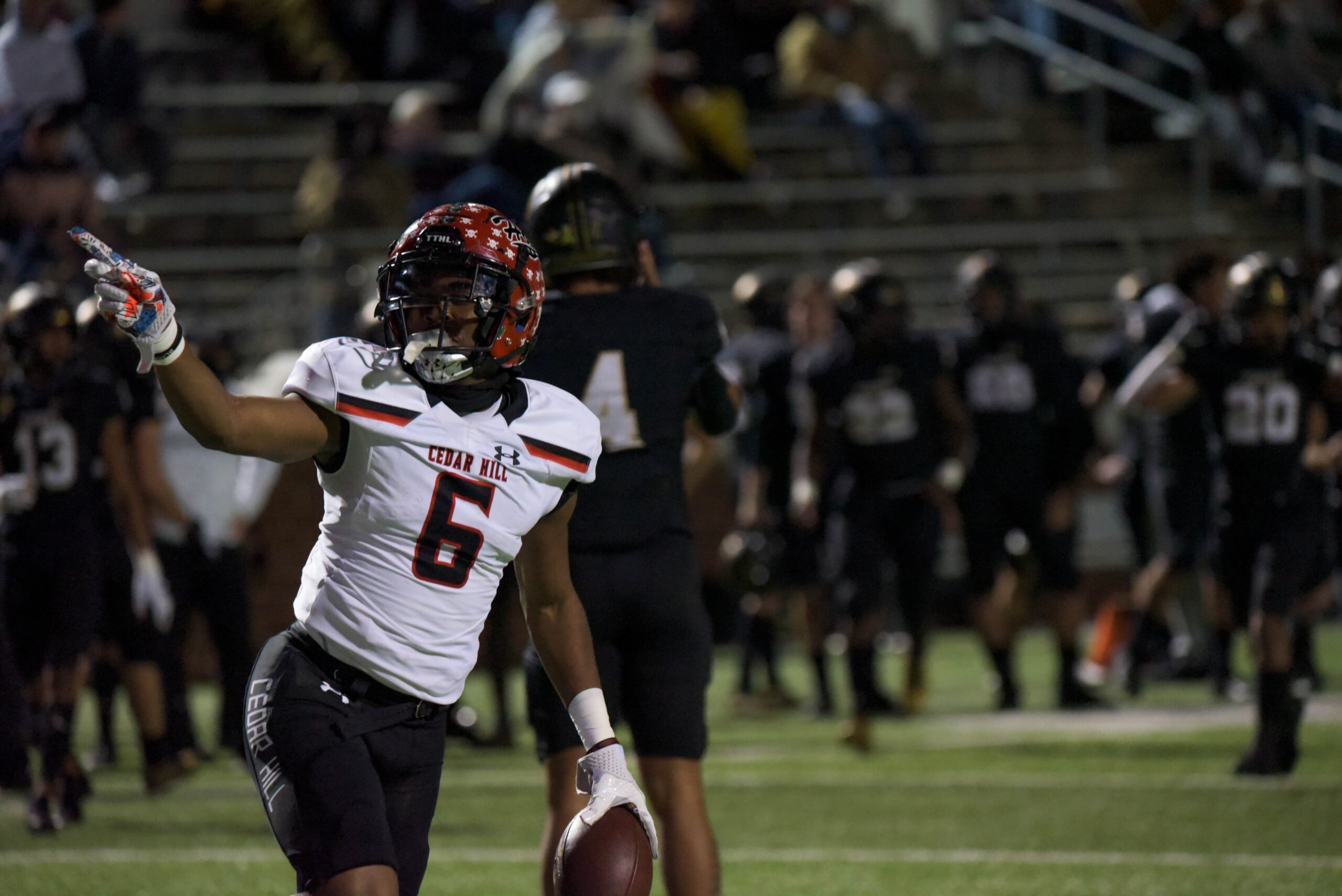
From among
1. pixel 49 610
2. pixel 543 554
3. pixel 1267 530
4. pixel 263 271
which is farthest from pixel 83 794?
pixel 263 271

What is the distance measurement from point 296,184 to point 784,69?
4234 millimetres

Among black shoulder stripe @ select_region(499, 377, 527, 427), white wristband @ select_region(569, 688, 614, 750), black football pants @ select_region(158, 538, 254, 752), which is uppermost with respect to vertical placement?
black shoulder stripe @ select_region(499, 377, 527, 427)

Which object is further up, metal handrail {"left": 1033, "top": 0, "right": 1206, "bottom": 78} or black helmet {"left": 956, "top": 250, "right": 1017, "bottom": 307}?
metal handrail {"left": 1033, "top": 0, "right": 1206, "bottom": 78}

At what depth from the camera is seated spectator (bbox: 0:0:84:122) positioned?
36.6 ft

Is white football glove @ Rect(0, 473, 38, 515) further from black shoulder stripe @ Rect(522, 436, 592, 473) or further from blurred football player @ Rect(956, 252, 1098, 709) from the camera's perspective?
blurred football player @ Rect(956, 252, 1098, 709)

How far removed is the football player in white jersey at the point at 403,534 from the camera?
3.41 m

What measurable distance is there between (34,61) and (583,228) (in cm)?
762

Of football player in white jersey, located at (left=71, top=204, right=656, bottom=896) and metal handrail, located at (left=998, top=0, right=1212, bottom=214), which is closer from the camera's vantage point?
football player in white jersey, located at (left=71, top=204, right=656, bottom=896)

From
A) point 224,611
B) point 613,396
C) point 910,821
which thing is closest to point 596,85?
point 224,611

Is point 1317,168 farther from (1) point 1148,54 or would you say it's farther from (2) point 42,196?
(2) point 42,196

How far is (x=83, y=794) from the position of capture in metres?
7.36

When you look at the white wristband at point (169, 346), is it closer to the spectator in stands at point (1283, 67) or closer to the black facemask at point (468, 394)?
the black facemask at point (468, 394)

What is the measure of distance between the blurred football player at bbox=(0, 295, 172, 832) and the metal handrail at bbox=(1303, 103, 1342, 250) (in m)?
10.5

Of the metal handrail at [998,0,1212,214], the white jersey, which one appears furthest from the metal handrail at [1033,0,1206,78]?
the white jersey
